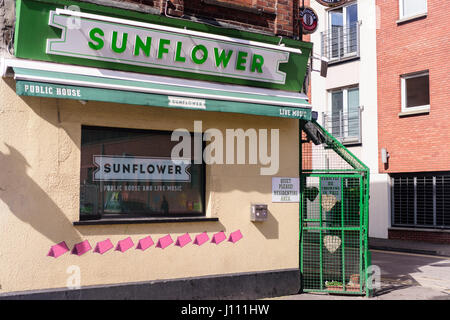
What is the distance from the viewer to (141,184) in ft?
26.8

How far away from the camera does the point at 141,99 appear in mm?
7523

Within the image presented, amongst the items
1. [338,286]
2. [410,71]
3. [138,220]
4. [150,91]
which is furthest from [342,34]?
[138,220]

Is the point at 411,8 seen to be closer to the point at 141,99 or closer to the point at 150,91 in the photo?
the point at 150,91

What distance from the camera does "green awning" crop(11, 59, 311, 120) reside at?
22.4 ft

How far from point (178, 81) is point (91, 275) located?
10.2 ft

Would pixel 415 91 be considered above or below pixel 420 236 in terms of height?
above

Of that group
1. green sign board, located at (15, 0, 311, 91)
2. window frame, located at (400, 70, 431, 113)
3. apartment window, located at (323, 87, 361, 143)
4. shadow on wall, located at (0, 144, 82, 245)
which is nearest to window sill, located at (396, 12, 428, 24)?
window frame, located at (400, 70, 431, 113)

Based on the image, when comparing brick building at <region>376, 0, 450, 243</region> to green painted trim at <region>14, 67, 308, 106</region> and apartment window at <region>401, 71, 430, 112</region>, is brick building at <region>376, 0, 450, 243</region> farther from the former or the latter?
green painted trim at <region>14, 67, 308, 106</region>

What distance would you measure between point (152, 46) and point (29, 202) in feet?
9.28

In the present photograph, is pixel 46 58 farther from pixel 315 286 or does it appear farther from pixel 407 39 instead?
pixel 407 39

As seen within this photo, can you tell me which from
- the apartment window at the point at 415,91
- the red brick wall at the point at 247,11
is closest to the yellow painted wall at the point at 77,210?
the red brick wall at the point at 247,11

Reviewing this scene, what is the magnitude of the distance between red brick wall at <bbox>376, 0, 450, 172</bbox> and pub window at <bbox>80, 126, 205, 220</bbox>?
37.8 feet

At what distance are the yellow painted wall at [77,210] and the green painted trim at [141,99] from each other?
1.48 ft
